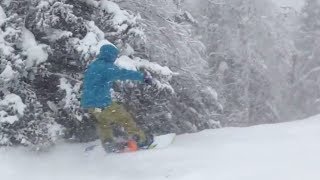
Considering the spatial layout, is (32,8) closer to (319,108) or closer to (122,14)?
(122,14)

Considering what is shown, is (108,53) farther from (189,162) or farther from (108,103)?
(189,162)

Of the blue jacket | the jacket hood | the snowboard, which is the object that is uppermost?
the jacket hood

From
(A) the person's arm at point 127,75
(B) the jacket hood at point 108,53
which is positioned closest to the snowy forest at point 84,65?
(B) the jacket hood at point 108,53

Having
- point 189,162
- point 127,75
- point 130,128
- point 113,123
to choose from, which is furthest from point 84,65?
point 189,162

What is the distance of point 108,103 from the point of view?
7660 mm

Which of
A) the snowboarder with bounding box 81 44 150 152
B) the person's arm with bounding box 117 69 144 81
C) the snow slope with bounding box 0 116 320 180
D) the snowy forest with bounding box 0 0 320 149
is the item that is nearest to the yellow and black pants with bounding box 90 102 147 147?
the snowboarder with bounding box 81 44 150 152

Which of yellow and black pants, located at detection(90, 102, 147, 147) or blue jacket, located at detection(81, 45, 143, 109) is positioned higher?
blue jacket, located at detection(81, 45, 143, 109)

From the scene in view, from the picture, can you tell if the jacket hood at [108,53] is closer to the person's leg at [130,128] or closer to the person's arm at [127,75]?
the person's arm at [127,75]

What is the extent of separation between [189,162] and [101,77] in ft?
5.93

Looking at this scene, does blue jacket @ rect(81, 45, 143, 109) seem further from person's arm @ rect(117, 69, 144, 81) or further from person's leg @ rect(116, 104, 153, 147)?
person's leg @ rect(116, 104, 153, 147)

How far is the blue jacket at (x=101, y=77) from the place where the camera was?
7.46 metres

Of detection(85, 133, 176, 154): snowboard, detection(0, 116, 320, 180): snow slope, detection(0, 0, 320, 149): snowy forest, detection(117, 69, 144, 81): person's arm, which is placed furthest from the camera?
detection(117, 69, 144, 81): person's arm

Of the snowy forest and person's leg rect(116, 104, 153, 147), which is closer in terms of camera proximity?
the snowy forest

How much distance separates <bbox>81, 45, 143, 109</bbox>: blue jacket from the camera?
7465mm
